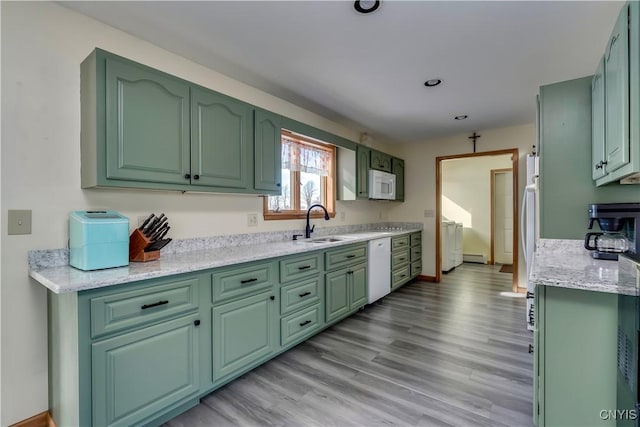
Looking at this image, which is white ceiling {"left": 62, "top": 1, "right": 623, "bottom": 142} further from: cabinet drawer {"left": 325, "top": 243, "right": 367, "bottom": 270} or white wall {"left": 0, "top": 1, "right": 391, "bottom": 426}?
cabinet drawer {"left": 325, "top": 243, "right": 367, "bottom": 270}

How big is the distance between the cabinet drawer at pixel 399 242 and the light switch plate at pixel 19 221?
3.52m

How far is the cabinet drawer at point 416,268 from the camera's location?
4711 millimetres

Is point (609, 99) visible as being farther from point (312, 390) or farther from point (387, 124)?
point (387, 124)

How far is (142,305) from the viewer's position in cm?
151

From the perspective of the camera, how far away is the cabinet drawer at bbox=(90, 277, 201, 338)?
1375 millimetres

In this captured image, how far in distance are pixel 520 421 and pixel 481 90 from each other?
2.71 meters

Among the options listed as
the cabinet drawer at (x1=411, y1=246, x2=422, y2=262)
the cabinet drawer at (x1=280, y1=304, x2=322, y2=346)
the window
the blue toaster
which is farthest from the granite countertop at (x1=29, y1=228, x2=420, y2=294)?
the cabinet drawer at (x1=411, y1=246, x2=422, y2=262)

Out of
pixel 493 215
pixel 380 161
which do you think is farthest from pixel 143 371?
pixel 493 215

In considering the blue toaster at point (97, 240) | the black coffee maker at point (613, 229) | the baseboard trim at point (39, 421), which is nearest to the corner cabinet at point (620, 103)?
the black coffee maker at point (613, 229)

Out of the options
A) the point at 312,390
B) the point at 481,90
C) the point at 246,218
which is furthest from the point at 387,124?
the point at 312,390

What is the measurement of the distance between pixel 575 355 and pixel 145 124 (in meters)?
2.50

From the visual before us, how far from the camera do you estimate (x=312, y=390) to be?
1963 millimetres

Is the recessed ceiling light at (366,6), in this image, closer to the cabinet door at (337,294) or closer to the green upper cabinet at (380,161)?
the cabinet door at (337,294)

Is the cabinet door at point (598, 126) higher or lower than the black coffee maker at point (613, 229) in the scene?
higher
